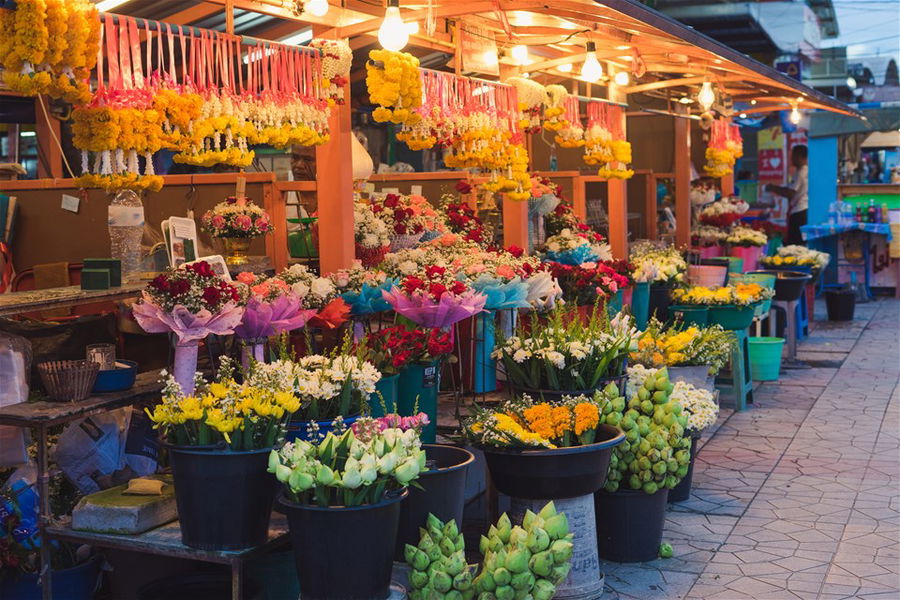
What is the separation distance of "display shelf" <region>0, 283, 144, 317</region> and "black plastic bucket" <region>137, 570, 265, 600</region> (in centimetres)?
117

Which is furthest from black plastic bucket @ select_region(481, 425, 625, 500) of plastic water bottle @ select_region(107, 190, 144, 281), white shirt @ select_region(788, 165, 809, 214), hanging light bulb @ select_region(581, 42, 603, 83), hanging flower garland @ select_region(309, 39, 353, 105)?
white shirt @ select_region(788, 165, 809, 214)

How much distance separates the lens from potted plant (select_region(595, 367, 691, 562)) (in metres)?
5.07

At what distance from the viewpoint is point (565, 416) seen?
456 centimetres

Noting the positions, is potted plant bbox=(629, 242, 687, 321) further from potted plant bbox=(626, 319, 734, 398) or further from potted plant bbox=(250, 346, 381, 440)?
potted plant bbox=(250, 346, 381, 440)

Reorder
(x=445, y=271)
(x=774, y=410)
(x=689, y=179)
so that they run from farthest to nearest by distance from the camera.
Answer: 1. (x=689, y=179)
2. (x=774, y=410)
3. (x=445, y=271)

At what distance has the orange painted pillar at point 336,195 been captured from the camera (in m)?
5.99

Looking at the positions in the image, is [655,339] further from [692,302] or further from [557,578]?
[557,578]

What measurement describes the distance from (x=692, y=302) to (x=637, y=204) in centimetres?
529

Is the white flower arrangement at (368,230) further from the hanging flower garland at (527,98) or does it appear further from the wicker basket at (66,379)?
the wicker basket at (66,379)

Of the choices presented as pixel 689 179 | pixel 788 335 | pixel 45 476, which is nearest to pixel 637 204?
pixel 689 179

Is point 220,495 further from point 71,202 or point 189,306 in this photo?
point 71,202

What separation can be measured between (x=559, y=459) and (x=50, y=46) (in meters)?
2.44

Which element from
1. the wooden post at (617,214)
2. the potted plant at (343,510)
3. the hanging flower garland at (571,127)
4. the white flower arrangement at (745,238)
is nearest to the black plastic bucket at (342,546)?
the potted plant at (343,510)

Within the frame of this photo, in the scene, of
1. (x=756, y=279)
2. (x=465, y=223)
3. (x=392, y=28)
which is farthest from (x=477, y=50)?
(x=756, y=279)
